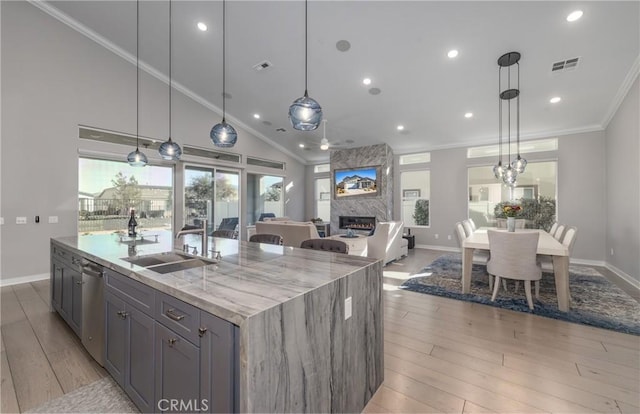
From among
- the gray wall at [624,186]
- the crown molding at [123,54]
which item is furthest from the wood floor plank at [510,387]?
the crown molding at [123,54]

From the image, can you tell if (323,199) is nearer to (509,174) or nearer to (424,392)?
(509,174)

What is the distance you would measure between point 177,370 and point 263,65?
5379mm

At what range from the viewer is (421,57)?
4422 mm

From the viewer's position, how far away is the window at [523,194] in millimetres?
6254

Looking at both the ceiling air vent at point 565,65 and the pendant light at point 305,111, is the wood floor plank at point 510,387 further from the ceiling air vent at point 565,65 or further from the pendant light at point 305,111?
the ceiling air vent at point 565,65

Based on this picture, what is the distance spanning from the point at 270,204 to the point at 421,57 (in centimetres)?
631

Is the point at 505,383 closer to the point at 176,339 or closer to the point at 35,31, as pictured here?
the point at 176,339

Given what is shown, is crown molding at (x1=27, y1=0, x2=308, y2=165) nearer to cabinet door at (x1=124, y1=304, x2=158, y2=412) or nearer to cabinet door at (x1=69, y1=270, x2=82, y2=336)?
cabinet door at (x1=69, y1=270, x2=82, y2=336)

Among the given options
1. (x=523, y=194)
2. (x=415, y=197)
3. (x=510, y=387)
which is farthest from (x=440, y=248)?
(x=510, y=387)

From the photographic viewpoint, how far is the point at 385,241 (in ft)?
17.4

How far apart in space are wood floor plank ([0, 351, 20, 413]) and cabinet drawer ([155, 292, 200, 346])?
1379 mm

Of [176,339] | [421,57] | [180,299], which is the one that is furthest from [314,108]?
[421,57]

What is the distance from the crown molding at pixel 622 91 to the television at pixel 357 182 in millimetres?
4890

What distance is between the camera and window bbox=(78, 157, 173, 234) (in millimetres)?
5316
